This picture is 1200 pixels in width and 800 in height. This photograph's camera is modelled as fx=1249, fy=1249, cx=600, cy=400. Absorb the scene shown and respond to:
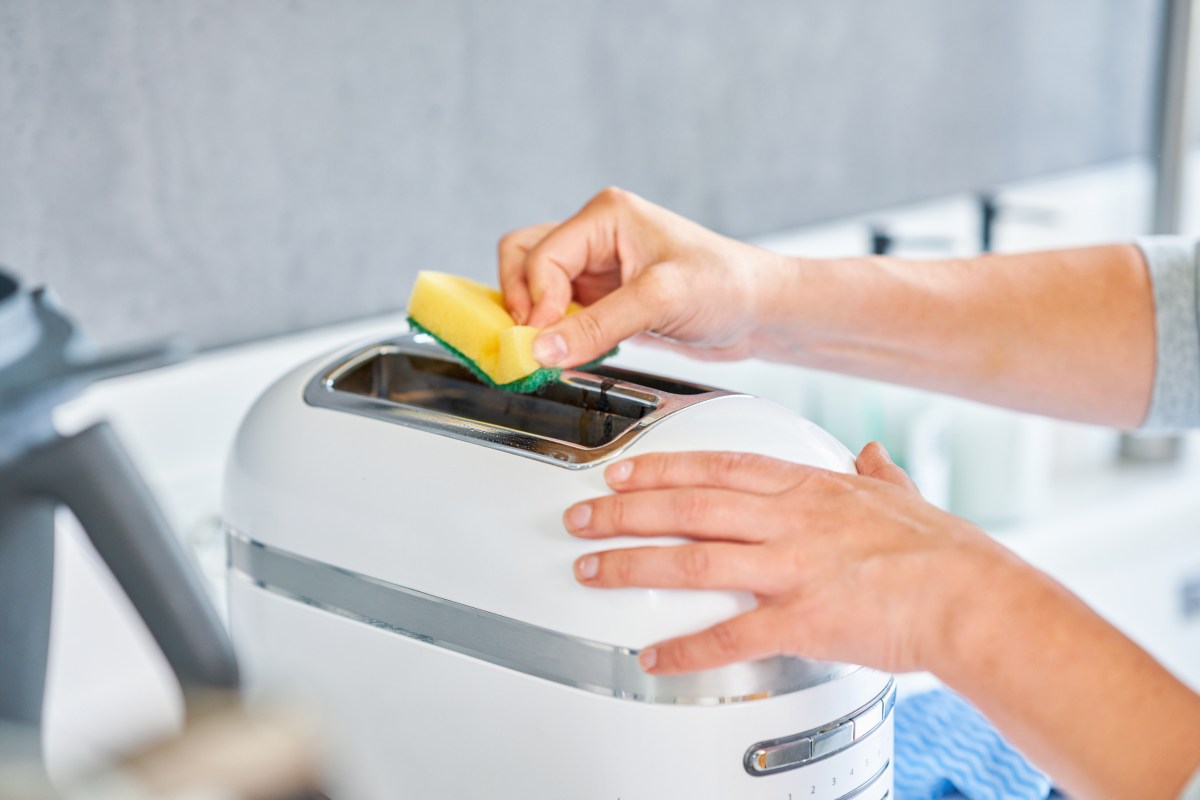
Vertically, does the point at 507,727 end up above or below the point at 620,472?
below

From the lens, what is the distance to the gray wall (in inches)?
33.9

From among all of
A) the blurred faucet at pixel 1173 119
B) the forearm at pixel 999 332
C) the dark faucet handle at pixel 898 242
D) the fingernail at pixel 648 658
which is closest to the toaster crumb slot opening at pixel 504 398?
the fingernail at pixel 648 658

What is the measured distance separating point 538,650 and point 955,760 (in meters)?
0.30

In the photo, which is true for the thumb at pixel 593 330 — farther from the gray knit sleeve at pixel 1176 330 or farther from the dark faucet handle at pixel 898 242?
the dark faucet handle at pixel 898 242

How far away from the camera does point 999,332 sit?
816mm

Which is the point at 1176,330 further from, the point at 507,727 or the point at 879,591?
the point at 507,727

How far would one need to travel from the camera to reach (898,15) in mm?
1284

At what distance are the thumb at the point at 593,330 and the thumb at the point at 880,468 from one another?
14cm

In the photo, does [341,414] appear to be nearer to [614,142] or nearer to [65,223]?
[65,223]

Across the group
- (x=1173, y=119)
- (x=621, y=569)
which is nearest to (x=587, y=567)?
(x=621, y=569)

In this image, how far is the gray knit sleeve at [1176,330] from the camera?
32.0 inches

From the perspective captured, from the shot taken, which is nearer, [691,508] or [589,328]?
[691,508]

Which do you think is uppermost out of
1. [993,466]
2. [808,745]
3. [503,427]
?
[503,427]

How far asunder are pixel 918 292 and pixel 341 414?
0.41 meters
